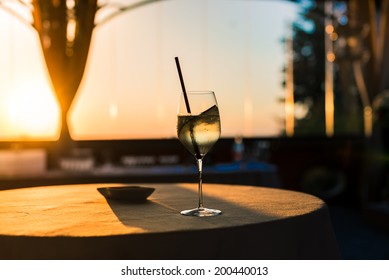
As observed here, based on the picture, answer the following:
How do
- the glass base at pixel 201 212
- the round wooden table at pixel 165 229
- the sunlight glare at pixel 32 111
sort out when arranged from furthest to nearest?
the sunlight glare at pixel 32 111, the glass base at pixel 201 212, the round wooden table at pixel 165 229

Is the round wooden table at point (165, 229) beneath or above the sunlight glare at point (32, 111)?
beneath

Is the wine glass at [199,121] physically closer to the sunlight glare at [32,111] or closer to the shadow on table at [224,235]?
the shadow on table at [224,235]

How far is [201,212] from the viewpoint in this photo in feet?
3.81

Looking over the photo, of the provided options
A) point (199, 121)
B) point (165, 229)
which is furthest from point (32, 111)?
point (165, 229)

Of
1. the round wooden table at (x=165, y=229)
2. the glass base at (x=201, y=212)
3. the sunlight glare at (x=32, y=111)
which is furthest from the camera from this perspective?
the sunlight glare at (x=32, y=111)

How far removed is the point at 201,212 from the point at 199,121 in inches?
7.9

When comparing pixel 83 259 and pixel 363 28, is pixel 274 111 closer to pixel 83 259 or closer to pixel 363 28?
pixel 363 28

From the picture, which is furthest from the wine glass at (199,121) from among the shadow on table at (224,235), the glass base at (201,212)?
the shadow on table at (224,235)

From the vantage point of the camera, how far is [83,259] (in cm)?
95

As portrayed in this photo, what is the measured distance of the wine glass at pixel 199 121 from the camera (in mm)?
1201

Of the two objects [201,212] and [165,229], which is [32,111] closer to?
[201,212]

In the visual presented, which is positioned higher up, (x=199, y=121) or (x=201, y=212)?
(x=199, y=121)

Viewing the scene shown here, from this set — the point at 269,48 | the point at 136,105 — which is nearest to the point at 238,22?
the point at 269,48

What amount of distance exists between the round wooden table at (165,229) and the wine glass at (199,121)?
13 centimetres
